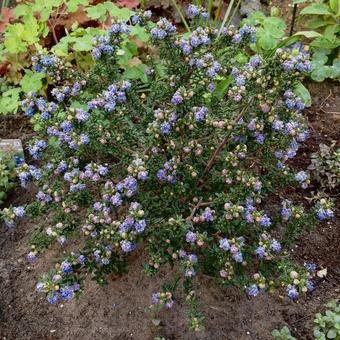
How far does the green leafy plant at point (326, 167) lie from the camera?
3021 mm

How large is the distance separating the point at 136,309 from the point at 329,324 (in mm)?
915

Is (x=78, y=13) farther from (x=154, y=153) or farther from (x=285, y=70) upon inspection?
(x=285, y=70)

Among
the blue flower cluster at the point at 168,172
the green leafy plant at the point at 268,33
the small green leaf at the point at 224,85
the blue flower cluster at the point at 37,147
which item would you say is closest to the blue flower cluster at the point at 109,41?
the blue flower cluster at the point at 37,147

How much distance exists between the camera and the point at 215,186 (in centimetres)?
235

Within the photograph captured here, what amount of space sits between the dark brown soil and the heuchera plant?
0.30 meters

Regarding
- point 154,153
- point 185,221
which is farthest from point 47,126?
point 185,221

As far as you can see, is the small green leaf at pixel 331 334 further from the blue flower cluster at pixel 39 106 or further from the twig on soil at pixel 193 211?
the blue flower cluster at pixel 39 106

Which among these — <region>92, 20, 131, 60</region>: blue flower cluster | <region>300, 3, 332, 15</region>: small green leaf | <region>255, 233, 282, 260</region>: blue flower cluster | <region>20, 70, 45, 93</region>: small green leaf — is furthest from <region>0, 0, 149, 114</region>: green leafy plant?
<region>255, 233, 282, 260</region>: blue flower cluster

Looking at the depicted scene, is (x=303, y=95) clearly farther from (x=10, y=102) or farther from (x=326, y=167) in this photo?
(x=10, y=102)

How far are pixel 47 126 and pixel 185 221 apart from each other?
745 mm

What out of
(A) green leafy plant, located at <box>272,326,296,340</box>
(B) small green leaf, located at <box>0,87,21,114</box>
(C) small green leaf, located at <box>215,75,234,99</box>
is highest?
(C) small green leaf, located at <box>215,75,234,99</box>

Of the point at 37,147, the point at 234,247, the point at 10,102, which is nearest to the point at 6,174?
the point at 10,102

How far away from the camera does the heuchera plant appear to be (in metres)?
2.00

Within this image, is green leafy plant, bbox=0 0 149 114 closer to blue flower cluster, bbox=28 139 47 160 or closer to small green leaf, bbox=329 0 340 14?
blue flower cluster, bbox=28 139 47 160
